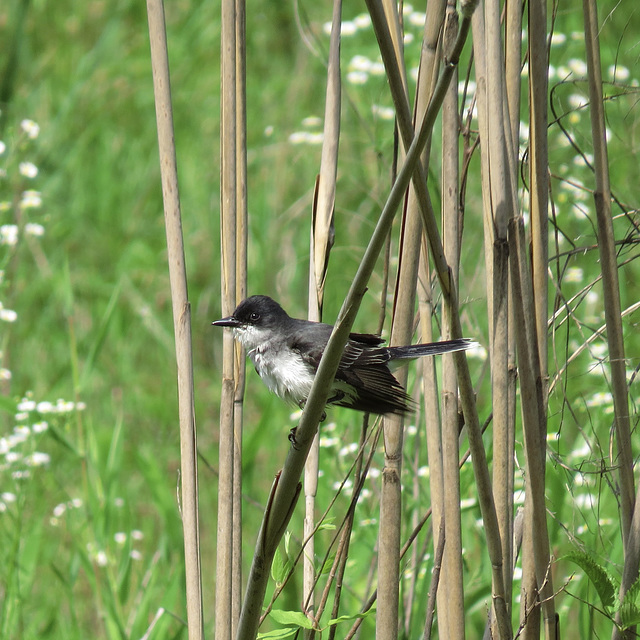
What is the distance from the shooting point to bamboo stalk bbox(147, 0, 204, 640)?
6.12 feet

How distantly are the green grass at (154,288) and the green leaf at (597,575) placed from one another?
14.5 inches

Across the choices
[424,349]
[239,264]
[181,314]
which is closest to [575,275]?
[424,349]

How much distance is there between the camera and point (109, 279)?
579cm

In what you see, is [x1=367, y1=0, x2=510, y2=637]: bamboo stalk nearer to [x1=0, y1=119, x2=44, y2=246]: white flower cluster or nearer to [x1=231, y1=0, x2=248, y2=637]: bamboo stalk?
[x1=231, y1=0, x2=248, y2=637]: bamboo stalk

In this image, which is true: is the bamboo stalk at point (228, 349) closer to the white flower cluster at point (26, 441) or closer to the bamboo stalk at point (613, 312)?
the bamboo stalk at point (613, 312)

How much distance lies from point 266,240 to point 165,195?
3.67m

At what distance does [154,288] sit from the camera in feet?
19.3

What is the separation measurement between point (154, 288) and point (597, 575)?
4.58 meters

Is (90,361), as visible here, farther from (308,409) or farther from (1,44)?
(1,44)

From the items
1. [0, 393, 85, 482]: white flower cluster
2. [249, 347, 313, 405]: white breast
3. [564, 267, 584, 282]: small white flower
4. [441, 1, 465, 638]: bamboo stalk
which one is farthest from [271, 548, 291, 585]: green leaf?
[564, 267, 584, 282]: small white flower

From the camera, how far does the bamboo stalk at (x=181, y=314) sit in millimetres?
1865

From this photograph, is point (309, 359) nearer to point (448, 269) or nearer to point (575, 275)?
point (448, 269)

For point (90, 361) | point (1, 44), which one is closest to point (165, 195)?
point (90, 361)

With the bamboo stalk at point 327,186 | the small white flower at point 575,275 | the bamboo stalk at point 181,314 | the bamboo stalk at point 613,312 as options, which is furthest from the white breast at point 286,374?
the small white flower at point 575,275
